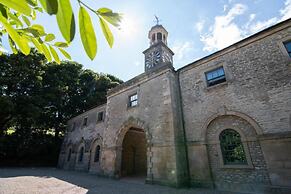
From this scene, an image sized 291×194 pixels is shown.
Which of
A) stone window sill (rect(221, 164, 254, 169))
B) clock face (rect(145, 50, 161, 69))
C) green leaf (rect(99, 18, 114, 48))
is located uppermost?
clock face (rect(145, 50, 161, 69))

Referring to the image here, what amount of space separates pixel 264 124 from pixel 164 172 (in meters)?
5.44

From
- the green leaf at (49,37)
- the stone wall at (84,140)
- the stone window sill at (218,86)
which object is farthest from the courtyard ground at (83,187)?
the green leaf at (49,37)

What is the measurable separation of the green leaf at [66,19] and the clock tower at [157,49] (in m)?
18.7

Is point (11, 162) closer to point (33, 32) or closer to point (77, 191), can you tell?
point (77, 191)

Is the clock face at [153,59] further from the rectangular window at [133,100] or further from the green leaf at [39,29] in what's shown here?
the green leaf at [39,29]

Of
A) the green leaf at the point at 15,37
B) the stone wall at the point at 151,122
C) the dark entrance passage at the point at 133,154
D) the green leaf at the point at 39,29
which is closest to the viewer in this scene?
the green leaf at the point at 15,37

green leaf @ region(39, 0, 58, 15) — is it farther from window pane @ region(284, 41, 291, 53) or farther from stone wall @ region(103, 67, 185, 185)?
window pane @ region(284, 41, 291, 53)

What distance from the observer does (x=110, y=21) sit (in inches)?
29.9

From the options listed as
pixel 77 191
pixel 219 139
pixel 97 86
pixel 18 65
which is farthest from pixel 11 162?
pixel 219 139

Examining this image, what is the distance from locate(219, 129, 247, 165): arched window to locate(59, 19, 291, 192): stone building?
0.04 m

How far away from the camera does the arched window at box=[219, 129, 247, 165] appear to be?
7641mm

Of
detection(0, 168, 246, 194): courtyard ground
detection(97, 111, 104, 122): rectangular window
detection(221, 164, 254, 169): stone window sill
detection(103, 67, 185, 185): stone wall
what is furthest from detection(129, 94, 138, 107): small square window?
detection(221, 164, 254, 169): stone window sill

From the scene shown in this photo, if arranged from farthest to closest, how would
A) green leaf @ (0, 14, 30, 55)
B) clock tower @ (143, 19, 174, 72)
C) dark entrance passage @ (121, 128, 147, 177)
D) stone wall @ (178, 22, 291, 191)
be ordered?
clock tower @ (143, 19, 174, 72) → dark entrance passage @ (121, 128, 147, 177) → stone wall @ (178, 22, 291, 191) → green leaf @ (0, 14, 30, 55)

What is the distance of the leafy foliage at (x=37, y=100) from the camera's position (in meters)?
19.4
